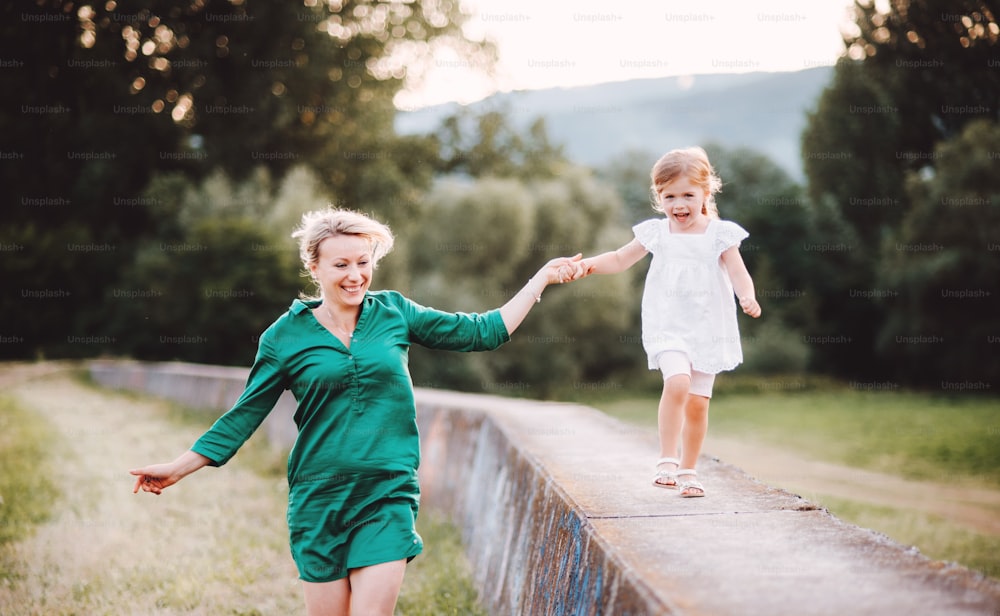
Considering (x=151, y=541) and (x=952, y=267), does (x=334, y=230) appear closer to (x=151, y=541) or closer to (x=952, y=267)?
(x=151, y=541)

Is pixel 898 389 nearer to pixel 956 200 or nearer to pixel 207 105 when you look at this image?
pixel 956 200

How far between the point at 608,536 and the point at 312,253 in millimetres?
1715

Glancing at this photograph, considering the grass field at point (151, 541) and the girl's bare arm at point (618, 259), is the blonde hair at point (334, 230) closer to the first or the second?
the girl's bare arm at point (618, 259)

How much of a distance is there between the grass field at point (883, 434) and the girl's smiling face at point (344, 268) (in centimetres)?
524

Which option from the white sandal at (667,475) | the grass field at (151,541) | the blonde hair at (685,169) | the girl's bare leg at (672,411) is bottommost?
the grass field at (151,541)

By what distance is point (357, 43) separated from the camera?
34.7 meters

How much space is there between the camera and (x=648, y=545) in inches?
123

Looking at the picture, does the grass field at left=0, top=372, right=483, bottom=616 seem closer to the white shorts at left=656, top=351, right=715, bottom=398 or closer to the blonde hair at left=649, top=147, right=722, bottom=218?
the white shorts at left=656, top=351, right=715, bottom=398

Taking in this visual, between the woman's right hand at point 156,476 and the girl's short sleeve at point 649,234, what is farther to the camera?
the girl's short sleeve at point 649,234

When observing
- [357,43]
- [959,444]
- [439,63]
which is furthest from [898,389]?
[357,43]

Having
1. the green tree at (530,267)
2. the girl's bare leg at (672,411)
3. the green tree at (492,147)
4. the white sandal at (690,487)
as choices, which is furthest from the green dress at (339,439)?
the green tree at (492,147)

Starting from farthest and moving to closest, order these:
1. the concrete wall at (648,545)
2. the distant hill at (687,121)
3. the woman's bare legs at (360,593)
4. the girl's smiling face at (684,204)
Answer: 1. the distant hill at (687,121)
2. the girl's smiling face at (684,204)
3. the woman's bare legs at (360,593)
4. the concrete wall at (648,545)

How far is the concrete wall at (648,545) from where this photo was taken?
2564mm

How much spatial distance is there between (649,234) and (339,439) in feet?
6.93
